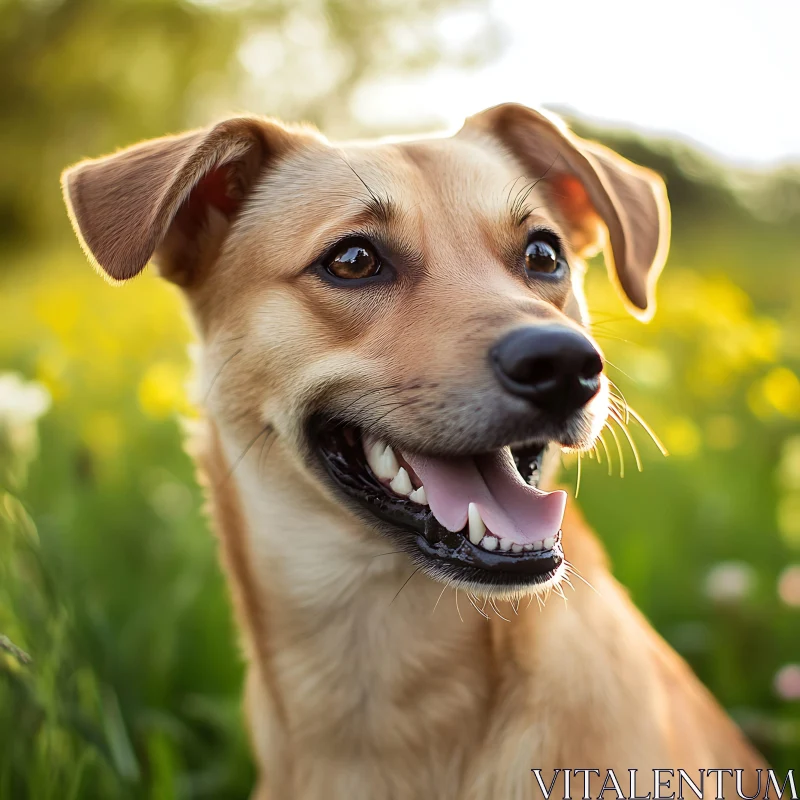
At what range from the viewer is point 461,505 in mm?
2105

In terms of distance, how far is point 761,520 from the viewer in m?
4.22

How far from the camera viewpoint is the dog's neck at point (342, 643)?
2.20 meters

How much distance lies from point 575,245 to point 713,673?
2123mm

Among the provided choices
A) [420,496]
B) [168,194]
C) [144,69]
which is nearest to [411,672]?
[420,496]

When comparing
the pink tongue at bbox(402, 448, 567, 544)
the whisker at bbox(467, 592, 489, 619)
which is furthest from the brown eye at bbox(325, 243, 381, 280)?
the whisker at bbox(467, 592, 489, 619)

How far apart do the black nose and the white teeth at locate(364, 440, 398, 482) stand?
1.47ft

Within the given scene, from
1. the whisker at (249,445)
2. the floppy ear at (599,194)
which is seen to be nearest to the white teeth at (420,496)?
the whisker at (249,445)

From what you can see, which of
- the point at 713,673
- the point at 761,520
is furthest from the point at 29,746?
the point at 761,520

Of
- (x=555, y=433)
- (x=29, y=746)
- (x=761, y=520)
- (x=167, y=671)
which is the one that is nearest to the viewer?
(x=555, y=433)

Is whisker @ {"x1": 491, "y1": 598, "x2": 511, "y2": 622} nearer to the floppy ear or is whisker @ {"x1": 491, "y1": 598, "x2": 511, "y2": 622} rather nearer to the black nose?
the black nose

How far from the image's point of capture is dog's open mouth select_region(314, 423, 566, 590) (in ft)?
6.63

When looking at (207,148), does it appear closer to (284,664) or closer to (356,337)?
(356,337)

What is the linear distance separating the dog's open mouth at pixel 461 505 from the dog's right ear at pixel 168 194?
0.74 meters

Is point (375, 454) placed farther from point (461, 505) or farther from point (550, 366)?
point (550, 366)
